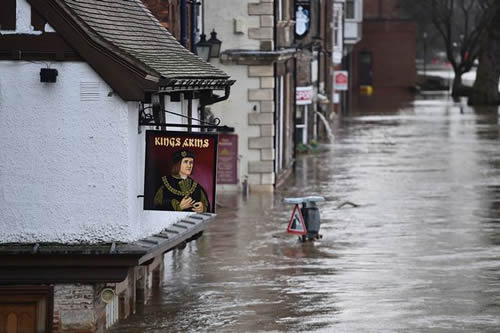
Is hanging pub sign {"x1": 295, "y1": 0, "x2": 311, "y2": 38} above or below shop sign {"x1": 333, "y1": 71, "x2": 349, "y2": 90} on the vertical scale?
above

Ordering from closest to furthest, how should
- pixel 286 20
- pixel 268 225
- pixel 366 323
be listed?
1. pixel 366 323
2. pixel 268 225
3. pixel 286 20

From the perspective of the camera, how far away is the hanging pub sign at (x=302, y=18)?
155 ft

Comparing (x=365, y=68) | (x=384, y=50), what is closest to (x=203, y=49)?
(x=384, y=50)

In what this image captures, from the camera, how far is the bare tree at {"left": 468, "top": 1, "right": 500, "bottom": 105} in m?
88.1

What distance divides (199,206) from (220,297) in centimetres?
475

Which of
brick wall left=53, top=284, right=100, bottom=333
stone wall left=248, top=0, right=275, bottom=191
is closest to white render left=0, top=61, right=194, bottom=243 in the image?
brick wall left=53, top=284, right=100, bottom=333

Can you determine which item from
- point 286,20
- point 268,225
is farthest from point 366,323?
point 286,20

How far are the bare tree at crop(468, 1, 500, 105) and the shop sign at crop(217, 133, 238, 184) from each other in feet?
178

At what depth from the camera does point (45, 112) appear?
16.2 m

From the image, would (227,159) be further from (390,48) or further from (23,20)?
(390,48)

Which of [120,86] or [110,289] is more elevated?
[120,86]

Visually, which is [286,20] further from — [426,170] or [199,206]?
[199,206]

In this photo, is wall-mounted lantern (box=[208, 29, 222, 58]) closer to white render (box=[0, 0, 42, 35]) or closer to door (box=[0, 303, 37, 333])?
white render (box=[0, 0, 42, 35])

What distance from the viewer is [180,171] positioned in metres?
16.4
